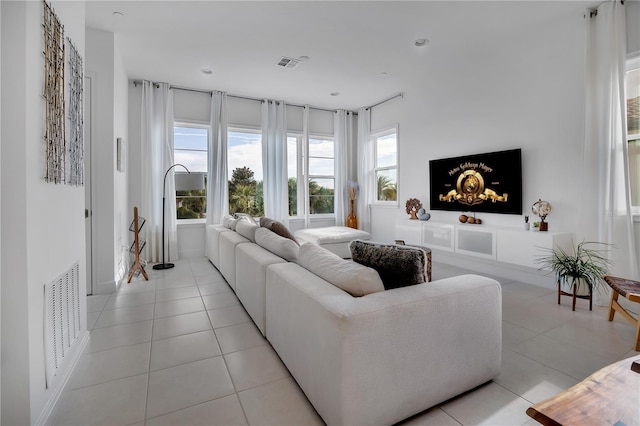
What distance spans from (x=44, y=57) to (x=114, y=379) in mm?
1855

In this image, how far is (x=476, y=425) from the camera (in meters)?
1.47

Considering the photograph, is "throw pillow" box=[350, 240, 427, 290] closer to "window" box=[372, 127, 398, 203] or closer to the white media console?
the white media console

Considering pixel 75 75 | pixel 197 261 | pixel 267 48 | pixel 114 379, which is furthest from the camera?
pixel 197 261

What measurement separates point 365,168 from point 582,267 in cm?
442

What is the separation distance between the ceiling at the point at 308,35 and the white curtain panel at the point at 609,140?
344 millimetres

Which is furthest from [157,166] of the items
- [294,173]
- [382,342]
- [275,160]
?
[382,342]

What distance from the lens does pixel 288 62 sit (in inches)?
171

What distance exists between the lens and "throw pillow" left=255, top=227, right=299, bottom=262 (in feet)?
8.06

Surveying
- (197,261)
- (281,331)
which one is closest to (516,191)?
(281,331)

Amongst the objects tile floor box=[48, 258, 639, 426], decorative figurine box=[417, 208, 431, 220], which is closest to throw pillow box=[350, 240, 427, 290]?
tile floor box=[48, 258, 639, 426]

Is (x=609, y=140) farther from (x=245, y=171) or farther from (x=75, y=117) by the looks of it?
(x=245, y=171)

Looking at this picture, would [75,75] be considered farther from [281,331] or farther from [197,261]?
[197,261]

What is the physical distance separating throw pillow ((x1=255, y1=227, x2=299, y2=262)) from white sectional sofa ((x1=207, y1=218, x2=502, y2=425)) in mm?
458

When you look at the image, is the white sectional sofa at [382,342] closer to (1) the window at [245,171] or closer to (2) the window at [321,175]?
(1) the window at [245,171]
